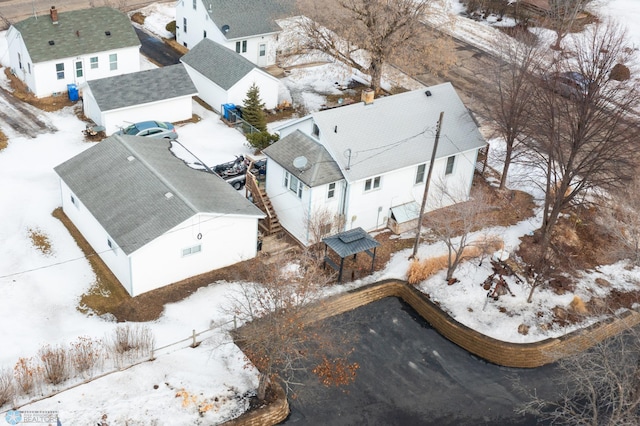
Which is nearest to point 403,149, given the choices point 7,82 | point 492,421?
point 492,421

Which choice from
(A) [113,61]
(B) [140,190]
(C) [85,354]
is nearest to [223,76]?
(A) [113,61]

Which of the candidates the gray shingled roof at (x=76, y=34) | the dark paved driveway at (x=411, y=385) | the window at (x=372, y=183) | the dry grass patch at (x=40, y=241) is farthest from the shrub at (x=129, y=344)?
the gray shingled roof at (x=76, y=34)

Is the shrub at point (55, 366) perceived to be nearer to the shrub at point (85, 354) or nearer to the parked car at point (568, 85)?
the shrub at point (85, 354)

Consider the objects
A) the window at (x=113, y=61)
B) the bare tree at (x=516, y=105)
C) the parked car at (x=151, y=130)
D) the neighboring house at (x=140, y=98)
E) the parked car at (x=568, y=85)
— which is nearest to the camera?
the parked car at (x=568, y=85)

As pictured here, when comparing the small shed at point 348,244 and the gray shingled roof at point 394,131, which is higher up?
the gray shingled roof at point 394,131

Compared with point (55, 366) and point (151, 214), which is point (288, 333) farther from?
point (151, 214)

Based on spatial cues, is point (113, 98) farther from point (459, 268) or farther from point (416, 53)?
point (459, 268)

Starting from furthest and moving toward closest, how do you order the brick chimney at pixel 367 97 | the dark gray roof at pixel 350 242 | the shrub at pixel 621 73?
the shrub at pixel 621 73 < the brick chimney at pixel 367 97 < the dark gray roof at pixel 350 242
